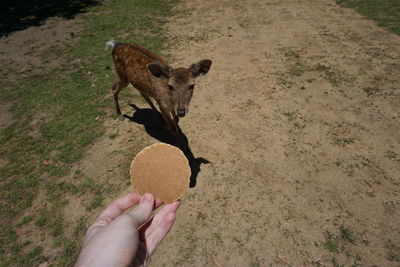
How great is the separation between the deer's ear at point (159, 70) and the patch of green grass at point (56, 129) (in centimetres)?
245

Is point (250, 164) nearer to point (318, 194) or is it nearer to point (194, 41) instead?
point (318, 194)

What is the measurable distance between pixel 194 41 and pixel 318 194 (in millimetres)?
7412

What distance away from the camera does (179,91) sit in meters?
4.92

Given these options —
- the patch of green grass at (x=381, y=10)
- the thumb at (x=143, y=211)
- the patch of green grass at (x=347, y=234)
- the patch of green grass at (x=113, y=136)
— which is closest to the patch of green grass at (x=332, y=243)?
the patch of green grass at (x=347, y=234)

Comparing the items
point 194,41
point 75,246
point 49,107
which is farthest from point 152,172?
point 194,41

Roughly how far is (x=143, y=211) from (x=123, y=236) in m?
0.46

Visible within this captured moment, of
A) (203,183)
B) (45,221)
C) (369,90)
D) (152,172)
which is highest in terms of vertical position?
(152,172)

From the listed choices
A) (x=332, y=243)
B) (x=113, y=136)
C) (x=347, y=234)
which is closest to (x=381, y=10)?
(x=347, y=234)

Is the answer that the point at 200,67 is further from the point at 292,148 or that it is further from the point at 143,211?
the point at 143,211

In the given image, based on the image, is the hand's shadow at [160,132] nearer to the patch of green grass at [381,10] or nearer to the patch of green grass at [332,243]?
the patch of green grass at [332,243]

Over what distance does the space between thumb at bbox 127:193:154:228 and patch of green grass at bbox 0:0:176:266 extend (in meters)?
2.33

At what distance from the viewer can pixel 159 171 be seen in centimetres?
→ 341

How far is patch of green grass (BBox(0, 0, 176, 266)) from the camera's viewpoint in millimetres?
4958

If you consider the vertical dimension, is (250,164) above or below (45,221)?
above
